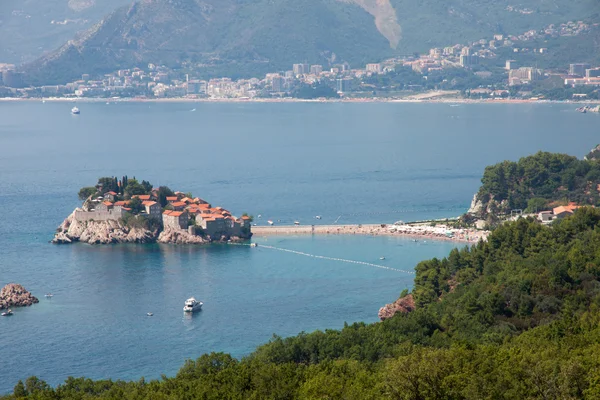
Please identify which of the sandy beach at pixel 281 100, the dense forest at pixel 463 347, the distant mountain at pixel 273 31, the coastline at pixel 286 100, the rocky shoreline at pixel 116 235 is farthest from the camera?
the distant mountain at pixel 273 31

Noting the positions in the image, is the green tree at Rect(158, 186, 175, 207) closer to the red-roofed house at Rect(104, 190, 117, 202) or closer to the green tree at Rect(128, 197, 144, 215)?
the green tree at Rect(128, 197, 144, 215)

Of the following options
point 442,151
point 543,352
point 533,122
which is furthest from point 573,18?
point 543,352

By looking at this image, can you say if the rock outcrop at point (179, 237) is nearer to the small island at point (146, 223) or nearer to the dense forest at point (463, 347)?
the small island at point (146, 223)

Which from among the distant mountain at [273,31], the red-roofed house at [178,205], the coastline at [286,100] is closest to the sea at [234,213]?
the red-roofed house at [178,205]

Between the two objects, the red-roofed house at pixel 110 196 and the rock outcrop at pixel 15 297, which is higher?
the red-roofed house at pixel 110 196

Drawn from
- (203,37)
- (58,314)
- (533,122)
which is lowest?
(58,314)

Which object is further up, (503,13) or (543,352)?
(503,13)

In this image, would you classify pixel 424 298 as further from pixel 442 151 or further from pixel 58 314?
pixel 442 151
